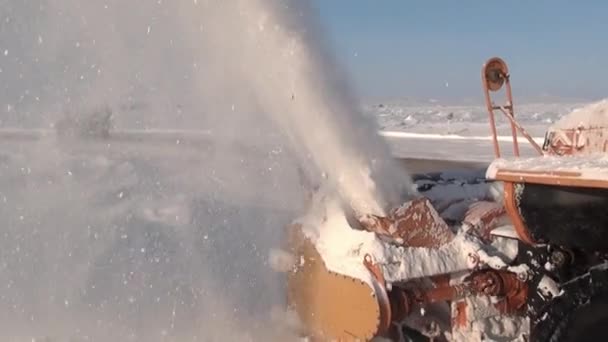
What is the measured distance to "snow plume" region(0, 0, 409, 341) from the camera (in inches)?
149

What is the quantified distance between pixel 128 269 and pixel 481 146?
621 inches

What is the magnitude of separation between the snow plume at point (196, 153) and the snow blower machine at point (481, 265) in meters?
0.26

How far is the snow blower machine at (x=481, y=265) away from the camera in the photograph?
9.36ft

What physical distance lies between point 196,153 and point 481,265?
4710mm

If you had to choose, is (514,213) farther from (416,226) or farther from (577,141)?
(577,141)

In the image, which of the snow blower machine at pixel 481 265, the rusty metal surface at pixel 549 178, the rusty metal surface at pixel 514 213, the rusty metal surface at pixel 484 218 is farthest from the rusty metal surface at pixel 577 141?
the rusty metal surface at pixel 549 178

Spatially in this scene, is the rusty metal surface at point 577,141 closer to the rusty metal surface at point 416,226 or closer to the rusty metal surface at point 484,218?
the rusty metal surface at point 484,218

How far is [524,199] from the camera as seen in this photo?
2.81 m

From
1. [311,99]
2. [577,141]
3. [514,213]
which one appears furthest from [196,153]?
[514,213]

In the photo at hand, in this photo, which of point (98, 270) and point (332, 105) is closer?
point (332, 105)

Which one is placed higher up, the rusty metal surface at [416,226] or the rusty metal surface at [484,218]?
the rusty metal surface at [416,226]

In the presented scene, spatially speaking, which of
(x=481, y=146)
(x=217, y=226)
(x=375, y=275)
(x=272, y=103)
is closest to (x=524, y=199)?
(x=375, y=275)

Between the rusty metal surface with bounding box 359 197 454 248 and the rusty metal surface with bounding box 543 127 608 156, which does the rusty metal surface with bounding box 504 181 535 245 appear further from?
the rusty metal surface with bounding box 543 127 608 156

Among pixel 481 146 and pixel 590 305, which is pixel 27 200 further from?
pixel 481 146
